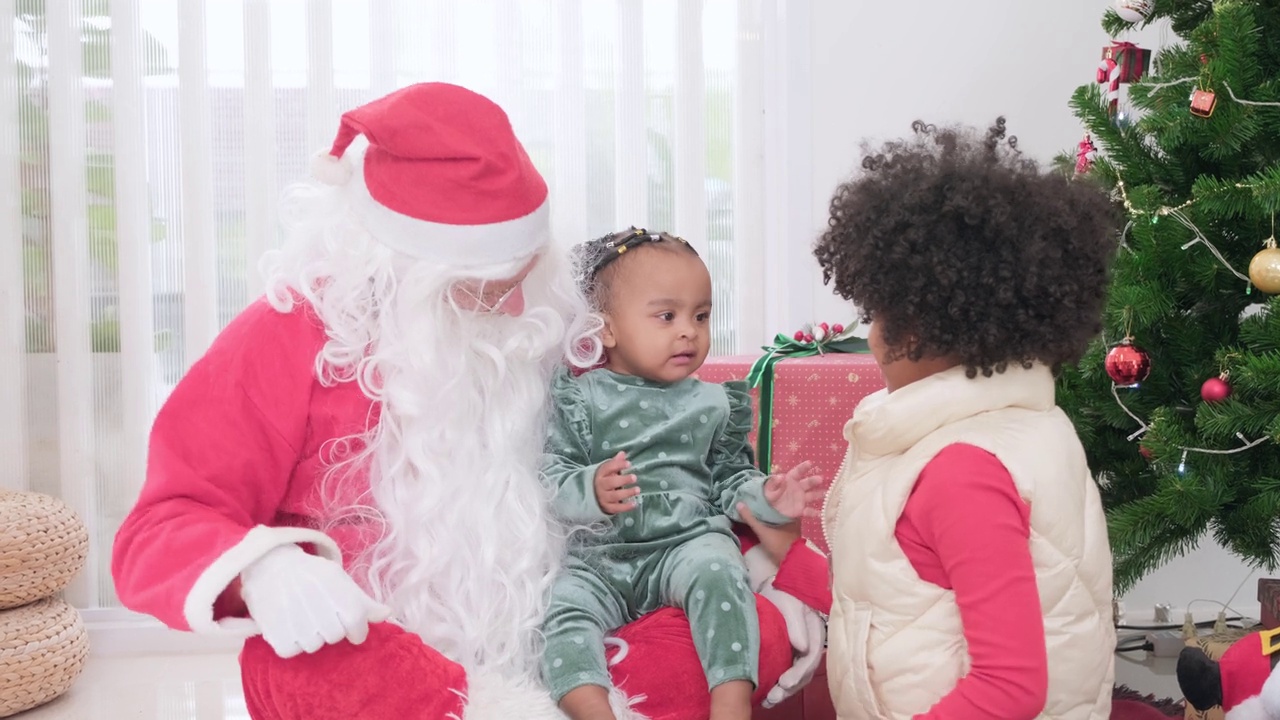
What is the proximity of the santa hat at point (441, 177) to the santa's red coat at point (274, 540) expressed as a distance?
0.20 m

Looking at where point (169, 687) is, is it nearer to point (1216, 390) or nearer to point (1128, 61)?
point (1216, 390)

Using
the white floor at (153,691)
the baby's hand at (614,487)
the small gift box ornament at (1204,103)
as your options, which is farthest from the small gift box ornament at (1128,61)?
the white floor at (153,691)

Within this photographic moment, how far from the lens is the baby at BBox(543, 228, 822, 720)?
1.61 m

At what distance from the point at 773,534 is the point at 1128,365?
0.72m

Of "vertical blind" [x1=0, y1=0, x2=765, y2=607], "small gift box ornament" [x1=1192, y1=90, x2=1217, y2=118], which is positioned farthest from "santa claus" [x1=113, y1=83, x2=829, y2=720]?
"vertical blind" [x1=0, y1=0, x2=765, y2=607]

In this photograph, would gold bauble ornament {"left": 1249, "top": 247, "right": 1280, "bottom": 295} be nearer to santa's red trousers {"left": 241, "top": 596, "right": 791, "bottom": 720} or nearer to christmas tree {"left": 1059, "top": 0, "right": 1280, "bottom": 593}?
christmas tree {"left": 1059, "top": 0, "right": 1280, "bottom": 593}

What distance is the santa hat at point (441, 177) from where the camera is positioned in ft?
4.98

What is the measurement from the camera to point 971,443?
136cm

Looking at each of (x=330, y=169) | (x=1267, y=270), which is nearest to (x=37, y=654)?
(x=330, y=169)

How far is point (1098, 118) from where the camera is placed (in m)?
2.17

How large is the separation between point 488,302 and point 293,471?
36 centimetres

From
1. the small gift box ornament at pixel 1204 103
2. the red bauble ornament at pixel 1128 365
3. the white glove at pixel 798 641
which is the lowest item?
the white glove at pixel 798 641

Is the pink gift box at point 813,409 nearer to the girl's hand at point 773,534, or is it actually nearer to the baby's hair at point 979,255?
the girl's hand at point 773,534

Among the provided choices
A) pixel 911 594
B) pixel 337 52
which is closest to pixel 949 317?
pixel 911 594
